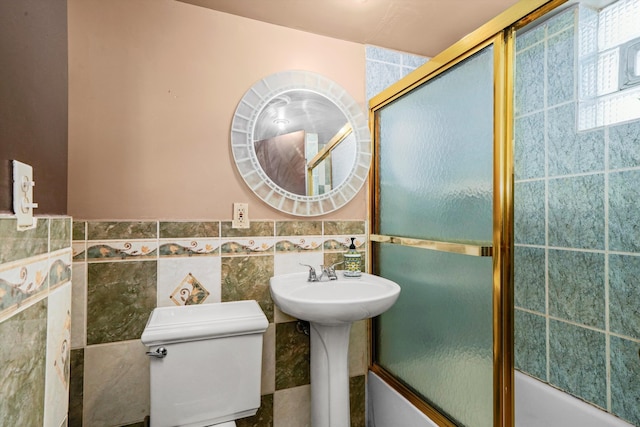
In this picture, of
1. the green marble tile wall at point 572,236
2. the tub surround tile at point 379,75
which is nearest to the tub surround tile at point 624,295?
the green marble tile wall at point 572,236

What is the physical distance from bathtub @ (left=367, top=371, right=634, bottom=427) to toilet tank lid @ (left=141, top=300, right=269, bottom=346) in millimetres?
810

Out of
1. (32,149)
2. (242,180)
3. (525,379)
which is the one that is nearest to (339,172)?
(242,180)

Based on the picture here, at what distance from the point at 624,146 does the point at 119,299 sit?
7.20ft

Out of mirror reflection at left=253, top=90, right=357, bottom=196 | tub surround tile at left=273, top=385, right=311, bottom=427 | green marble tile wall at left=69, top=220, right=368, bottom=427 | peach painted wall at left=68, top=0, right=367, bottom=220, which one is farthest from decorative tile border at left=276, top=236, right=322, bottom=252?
tub surround tile at left=273, top=385, right=311, bottom=427

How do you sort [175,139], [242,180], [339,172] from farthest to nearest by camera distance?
[339,172]
[242,180]
[175,139]

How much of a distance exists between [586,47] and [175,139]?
187cm

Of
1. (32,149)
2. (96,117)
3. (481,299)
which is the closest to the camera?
(32,149)

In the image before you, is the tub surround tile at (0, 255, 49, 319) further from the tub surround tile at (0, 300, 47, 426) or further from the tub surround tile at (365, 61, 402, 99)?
the tub surround tile at (365, 61, 402, 99)

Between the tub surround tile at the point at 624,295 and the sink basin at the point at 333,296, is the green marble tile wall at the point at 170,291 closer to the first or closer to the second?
the sink basin at the point at 333,296

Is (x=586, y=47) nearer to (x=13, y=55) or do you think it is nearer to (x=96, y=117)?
(x=13, y=55)

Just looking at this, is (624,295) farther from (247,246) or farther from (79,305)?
(79,305)

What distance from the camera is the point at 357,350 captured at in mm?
1781

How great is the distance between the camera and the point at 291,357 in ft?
5.33

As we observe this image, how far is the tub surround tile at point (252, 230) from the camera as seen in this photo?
60.2 inches
